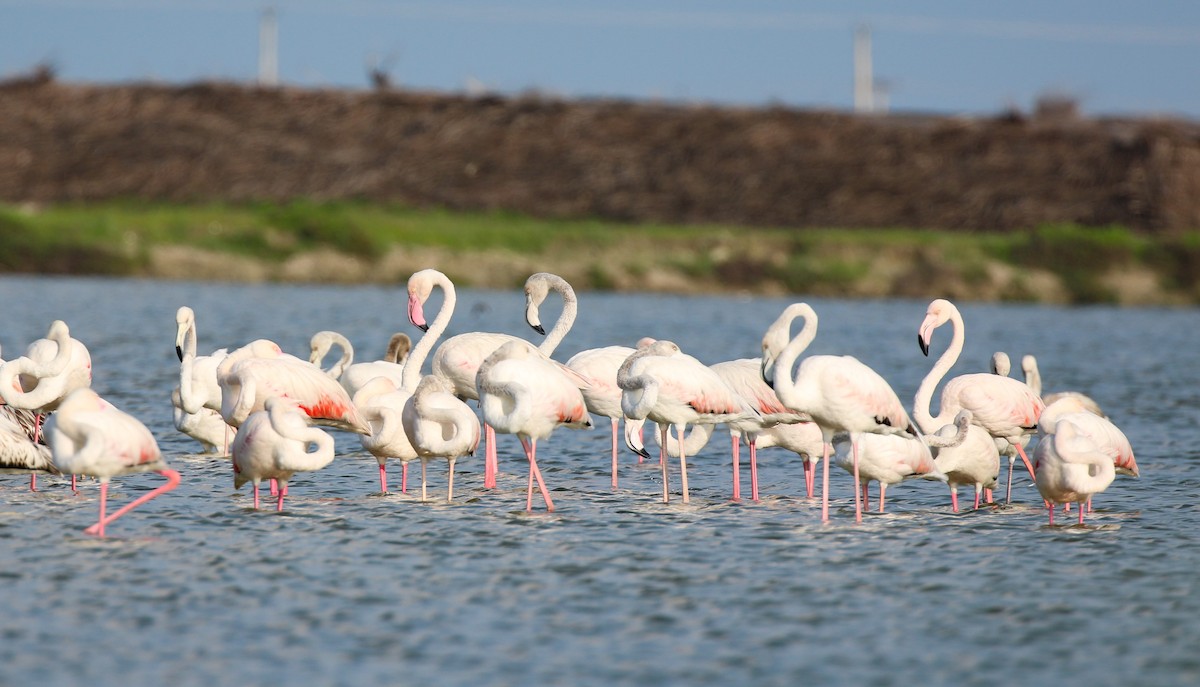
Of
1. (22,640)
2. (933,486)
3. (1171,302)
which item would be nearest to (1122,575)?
(933,486)

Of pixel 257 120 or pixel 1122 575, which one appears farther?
Result: pixel 257 120

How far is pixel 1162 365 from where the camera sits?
20312 mm

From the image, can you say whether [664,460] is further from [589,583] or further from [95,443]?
[95,443]

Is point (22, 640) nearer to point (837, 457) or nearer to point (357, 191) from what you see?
point (837, 457)

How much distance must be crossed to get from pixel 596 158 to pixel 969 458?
2930cm

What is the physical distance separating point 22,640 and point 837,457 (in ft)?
17.1

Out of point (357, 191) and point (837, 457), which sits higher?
point (357, 191)

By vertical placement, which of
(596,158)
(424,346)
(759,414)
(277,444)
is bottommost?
(277,444)

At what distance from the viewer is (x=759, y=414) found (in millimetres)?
10547

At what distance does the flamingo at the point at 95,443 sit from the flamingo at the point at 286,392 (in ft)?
4.53

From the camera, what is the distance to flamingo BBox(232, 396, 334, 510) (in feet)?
30.6

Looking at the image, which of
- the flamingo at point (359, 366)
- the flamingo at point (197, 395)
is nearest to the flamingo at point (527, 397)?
the flamingo at point (359, 366)

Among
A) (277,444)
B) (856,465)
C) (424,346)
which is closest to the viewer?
(277,444)

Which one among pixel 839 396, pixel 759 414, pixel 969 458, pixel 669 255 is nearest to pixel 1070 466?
pixel 969 458
